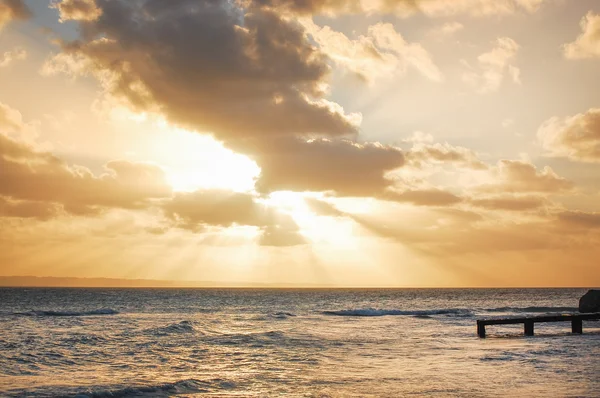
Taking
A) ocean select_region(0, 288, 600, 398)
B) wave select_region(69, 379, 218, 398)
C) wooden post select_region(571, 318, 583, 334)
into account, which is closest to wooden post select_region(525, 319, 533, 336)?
ocean select_region(0, 288, 600, 398)

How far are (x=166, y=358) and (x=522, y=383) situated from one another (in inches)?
717

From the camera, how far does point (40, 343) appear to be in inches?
1399

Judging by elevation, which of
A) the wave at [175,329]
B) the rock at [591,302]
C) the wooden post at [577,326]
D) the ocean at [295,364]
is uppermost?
the rock at [591,302]

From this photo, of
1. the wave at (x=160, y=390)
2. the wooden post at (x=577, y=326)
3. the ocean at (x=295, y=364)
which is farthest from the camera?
the wooden post at (x=577, y=326)

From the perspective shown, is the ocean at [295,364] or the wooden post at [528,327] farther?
the wooden post at [528,327]

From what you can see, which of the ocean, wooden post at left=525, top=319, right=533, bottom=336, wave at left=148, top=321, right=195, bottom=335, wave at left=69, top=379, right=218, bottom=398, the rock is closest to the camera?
wave at left=69, top=379, right=218, bottom=398

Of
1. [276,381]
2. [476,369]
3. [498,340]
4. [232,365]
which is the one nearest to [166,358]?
[232,365]

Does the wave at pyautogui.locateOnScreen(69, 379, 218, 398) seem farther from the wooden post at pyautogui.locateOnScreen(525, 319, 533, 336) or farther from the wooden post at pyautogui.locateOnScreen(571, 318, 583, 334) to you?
the wooden post at pyautogui.locateOnScreen(571, 318, 583, 334)

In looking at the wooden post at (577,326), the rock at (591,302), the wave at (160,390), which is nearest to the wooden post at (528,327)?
the wooden post at (577,326)

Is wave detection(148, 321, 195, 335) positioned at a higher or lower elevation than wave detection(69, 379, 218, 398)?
lower

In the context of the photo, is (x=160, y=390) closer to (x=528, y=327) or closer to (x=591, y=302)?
(x=528, y=327)

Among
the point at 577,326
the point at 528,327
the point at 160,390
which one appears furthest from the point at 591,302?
the point at 160,390

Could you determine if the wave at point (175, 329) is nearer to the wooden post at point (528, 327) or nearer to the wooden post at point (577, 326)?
the wooden post at point (528, 327)

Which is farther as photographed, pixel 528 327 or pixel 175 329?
pixel 175 329
